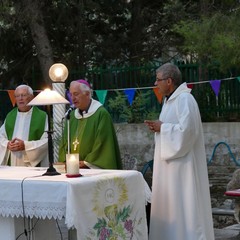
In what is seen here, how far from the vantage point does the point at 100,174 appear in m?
5.84

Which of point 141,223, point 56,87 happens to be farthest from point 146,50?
point 141,223

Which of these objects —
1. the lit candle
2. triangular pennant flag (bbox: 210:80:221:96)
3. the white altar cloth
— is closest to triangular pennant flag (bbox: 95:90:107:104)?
triangular pennant flag (bbox: 210:80:221:96)

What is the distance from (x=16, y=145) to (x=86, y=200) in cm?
209

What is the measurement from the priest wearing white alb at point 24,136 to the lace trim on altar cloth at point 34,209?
1.74 m

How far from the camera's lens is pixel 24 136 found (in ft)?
25.6

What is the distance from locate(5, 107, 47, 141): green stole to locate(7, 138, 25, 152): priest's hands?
35cm

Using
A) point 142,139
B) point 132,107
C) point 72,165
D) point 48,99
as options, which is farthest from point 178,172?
point 132,107

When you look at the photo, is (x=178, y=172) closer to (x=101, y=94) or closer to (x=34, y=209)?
(x=34, y=209)

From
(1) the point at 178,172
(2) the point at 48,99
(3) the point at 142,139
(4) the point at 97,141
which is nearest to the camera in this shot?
(2) the point at 48,99

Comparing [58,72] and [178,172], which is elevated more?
[58,72]

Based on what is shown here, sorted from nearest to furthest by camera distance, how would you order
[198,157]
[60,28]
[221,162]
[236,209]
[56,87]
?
[198,157] < [236,209] < [56,87] < [221,162] < [60,28]

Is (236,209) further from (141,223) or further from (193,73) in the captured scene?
Result: (193,73)

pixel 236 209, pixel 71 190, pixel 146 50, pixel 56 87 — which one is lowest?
pixel 236 209

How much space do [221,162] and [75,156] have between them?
8.53 m
